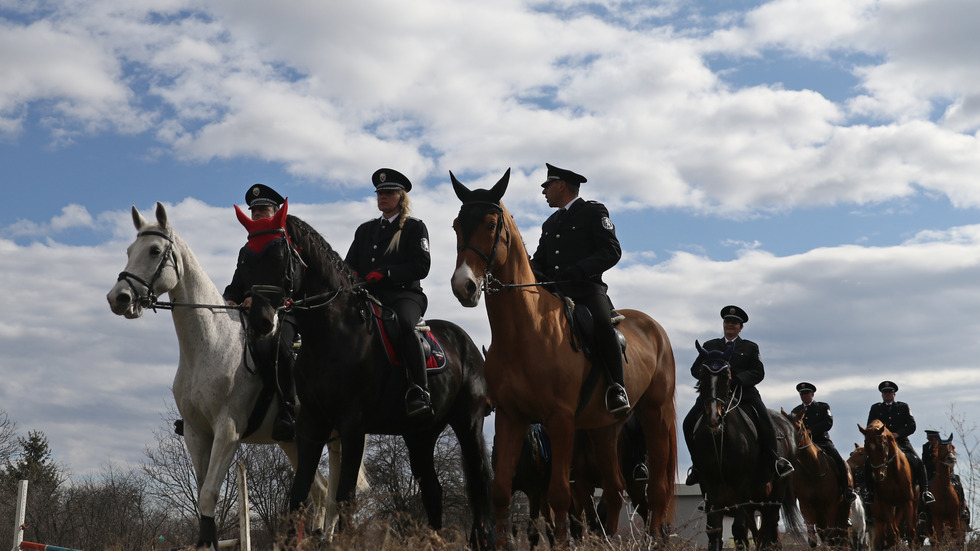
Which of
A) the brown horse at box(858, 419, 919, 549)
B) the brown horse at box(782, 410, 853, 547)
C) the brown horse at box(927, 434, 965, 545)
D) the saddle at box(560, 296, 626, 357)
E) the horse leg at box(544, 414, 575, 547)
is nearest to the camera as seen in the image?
the horse leg at box(544, 414, 575, 547)

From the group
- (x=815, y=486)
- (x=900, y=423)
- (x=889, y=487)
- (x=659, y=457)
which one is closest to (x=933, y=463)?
→ (x=900, y=423)

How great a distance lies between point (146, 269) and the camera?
9.88 metres

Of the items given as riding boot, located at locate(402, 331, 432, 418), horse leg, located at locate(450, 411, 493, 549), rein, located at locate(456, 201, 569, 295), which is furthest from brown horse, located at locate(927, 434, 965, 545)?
rein, located at locate(456, 201, 569, 295)

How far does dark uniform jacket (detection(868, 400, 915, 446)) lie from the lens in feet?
73.0

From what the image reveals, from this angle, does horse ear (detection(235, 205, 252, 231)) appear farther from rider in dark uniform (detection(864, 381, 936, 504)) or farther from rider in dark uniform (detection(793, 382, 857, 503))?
rider in dark uniform (detection(864, 381, 936, 504))

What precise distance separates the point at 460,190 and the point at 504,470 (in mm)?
2567

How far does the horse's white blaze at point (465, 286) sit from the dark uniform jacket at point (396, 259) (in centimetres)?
204

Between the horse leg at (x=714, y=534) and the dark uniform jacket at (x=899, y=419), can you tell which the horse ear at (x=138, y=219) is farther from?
the dark uniform jacket at (x=899, y=419)

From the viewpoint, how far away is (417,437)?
10578mm

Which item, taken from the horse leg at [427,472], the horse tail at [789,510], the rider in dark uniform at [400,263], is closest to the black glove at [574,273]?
the rider in dark uniform at [400,263]

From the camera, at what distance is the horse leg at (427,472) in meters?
10.4

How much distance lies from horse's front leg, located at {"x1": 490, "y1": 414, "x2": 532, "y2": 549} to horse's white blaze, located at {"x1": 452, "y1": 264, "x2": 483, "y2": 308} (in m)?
1.36

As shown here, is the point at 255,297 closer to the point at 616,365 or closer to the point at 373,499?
the point at 373,499

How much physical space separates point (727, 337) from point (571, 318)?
238 inches
